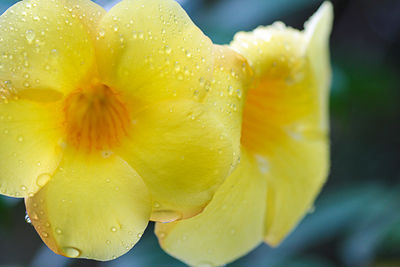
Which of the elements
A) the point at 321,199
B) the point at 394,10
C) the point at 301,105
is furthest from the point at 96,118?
the point at 394,10

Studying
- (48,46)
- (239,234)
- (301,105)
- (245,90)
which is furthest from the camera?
(301,105)

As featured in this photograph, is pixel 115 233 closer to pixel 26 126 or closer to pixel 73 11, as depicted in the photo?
pixel 26 126

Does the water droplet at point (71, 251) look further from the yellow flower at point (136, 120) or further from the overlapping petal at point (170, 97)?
the overlapping petal at point (170, 97)

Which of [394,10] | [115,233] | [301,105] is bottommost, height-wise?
[394,10]

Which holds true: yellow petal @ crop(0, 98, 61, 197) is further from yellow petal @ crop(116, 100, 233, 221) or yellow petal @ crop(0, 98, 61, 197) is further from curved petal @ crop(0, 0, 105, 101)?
yellow petal @ crop(116, 100, 233, 221)

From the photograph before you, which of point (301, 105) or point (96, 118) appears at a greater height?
point (96, 118)

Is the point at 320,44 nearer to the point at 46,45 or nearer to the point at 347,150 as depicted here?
the point at 46,45

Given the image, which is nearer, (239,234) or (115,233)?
(115,233)
